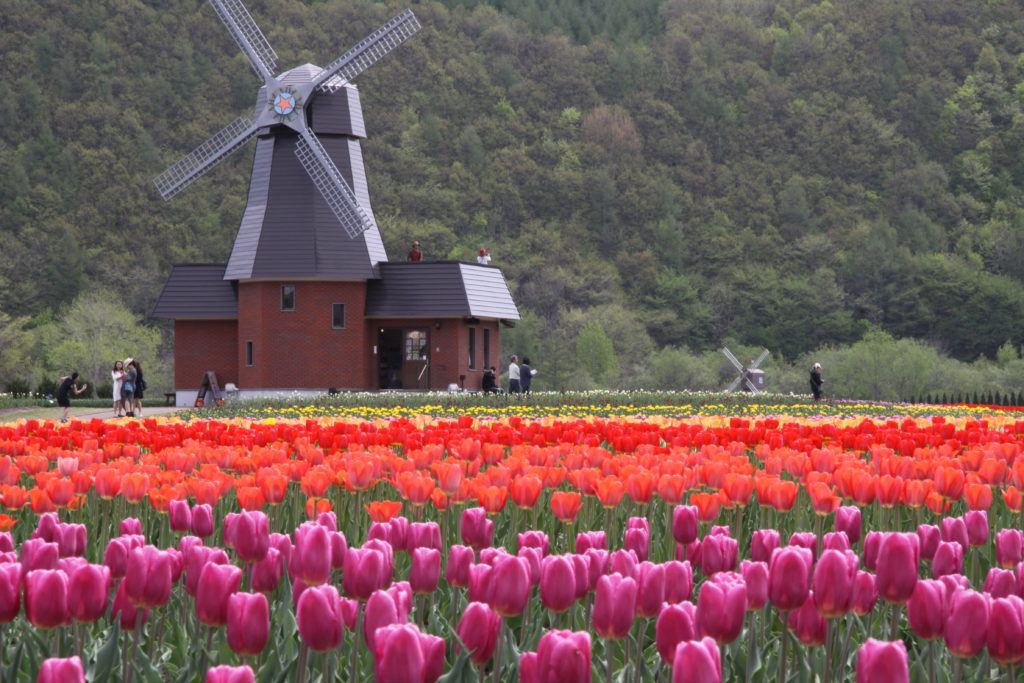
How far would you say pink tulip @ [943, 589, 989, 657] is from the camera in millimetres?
3268

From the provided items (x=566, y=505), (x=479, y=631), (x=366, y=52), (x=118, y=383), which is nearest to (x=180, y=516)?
(x=566, y=505)

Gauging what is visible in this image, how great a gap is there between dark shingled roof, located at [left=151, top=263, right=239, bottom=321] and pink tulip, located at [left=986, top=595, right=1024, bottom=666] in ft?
136

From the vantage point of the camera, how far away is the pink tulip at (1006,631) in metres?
3.22

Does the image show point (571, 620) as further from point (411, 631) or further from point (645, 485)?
point (411, 631)

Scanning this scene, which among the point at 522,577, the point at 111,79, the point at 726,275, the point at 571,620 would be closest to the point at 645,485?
the point at 571,620

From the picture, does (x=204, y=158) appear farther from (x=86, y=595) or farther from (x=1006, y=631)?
(x=1006, y=631)

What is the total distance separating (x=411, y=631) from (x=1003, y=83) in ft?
392

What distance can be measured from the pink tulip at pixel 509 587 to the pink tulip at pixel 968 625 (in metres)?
0.96

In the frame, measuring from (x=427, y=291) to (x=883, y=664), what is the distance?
129ft

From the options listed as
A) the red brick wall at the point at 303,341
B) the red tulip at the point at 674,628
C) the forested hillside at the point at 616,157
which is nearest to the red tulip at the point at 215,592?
the red tulip at the point at 674,628

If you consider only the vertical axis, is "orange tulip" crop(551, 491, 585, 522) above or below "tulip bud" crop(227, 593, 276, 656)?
above

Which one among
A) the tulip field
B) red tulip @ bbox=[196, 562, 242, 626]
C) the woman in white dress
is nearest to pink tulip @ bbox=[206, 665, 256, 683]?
the tulip field

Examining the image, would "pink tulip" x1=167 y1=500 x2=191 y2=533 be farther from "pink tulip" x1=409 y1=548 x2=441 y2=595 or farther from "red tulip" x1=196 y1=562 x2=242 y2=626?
"red tulip" x1=196 y1=562 x2=242 y2=626

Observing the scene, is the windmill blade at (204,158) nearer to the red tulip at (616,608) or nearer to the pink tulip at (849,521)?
the pink tulip at (849,521)
